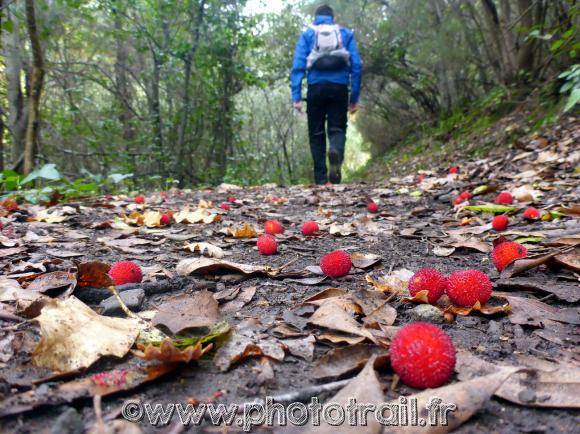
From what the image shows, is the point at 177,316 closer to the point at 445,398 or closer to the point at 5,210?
the point at 445,398

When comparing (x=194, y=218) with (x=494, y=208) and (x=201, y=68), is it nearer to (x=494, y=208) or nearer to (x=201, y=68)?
(x=494, y=208)

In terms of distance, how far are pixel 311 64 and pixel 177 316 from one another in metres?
5.79

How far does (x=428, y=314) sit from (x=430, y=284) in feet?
0.36

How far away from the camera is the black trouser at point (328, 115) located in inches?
260

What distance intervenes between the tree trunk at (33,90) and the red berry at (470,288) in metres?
4.77

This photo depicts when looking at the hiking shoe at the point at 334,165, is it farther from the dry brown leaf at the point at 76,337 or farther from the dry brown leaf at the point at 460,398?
the dry brown leaf at the point at 460,398

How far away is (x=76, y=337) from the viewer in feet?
3.74

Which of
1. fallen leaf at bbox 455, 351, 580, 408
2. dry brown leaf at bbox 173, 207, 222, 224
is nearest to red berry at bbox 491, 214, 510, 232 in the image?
fallen leaf at bbox 455, 351, 580, 408

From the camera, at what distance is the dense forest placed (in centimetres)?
604

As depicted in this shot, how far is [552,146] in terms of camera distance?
4.89 metres

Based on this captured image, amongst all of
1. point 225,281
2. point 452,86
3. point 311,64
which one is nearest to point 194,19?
point 311,64

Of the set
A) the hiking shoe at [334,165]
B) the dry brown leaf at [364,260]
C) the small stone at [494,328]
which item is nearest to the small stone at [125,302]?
the dry brown leaf at [364,260]

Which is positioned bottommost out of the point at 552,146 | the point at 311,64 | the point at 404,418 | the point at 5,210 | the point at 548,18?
the point at 404,418

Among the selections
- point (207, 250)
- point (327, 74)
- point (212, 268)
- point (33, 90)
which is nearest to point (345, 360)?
point (212, 268)
